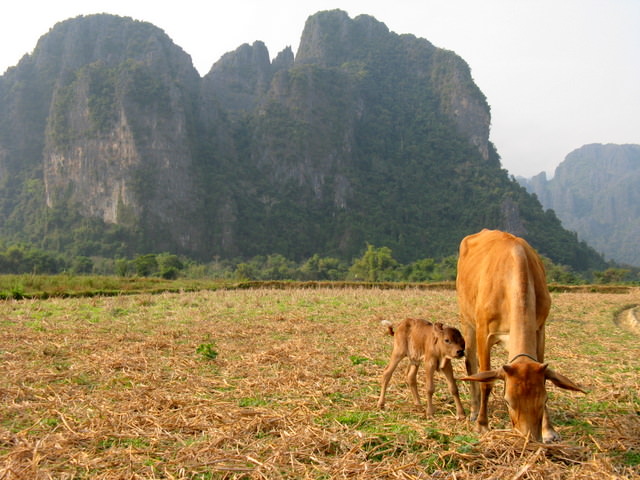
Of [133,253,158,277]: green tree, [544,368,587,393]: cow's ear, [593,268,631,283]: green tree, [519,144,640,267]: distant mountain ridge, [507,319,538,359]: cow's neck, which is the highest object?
[519,144,640,267]: distant mountain ridge

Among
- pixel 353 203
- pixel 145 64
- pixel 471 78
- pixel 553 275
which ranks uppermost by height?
pixel 471 78

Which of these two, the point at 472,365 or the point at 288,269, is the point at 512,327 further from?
the point at 288,269

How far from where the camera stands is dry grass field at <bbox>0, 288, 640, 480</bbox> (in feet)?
11.9

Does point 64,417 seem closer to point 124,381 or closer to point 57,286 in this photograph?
point 124,381

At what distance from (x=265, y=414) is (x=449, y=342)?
201cm

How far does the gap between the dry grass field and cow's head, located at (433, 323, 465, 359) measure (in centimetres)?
65

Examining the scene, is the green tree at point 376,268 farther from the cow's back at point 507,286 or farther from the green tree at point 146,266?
the cow's back at point 507,286

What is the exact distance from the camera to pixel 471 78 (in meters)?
131

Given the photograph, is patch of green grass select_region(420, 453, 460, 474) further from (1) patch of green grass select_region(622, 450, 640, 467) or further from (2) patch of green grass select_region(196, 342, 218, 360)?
(2) patch of green grass select_region(196, 342, 218, 360)

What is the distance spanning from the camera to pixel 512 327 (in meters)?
4.31

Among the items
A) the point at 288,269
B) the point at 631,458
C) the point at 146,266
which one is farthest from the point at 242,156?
the point at 631,458

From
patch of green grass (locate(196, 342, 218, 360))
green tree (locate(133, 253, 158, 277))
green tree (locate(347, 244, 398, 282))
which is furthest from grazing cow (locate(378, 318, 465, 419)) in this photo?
green tree (locate(347, 244, 398, 282))

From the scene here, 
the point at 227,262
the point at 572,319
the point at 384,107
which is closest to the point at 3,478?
the point at 572,319

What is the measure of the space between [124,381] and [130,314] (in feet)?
26.5
